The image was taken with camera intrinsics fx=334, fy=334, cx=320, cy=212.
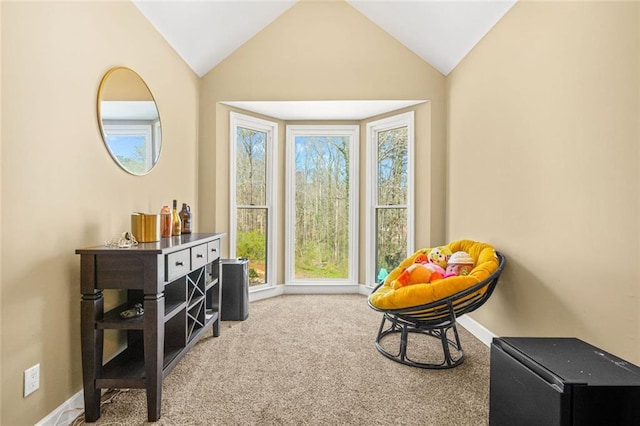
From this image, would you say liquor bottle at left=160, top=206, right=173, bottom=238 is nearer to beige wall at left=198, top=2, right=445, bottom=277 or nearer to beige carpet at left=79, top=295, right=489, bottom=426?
beige carpet at left=79, top=295, right=489, bottom=426

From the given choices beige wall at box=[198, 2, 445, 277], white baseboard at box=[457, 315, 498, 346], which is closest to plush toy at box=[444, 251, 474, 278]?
white baseboard at box=[457, 315, 498, 346]

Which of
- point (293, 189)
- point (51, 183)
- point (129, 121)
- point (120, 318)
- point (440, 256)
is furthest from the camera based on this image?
point (293, 189)

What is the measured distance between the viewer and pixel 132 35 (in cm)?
235

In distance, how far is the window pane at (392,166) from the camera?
3891 millimetres

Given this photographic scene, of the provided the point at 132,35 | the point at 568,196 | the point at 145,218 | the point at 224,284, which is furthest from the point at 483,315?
the point at 132,35

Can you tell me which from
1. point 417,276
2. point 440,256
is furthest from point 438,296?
point 440,256

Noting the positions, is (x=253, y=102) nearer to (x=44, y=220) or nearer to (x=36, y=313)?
(x=44, y=220)

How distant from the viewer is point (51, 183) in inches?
64.1

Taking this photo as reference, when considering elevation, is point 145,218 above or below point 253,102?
below

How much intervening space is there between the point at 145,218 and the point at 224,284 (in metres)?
1.40

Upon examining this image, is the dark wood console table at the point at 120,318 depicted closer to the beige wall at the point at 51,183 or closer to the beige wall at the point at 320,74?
the beige wall at the point at 51,183

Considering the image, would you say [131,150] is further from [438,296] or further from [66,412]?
[438,296]

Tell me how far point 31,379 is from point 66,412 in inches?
11.9

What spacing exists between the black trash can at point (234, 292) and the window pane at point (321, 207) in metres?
1.14
